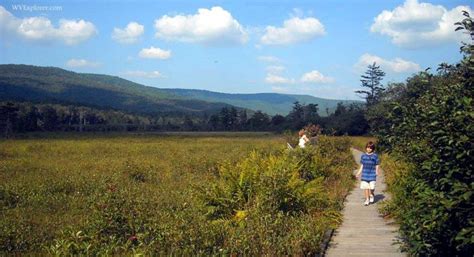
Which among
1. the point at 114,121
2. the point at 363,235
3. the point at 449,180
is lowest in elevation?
the point at 114,121

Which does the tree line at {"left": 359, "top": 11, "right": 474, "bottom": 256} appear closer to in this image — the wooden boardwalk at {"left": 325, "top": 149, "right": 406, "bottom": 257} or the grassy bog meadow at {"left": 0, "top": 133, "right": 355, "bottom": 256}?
the wooden boardwalk at {"left": 325, "top": 149, "right": 406, "bottom": 257}

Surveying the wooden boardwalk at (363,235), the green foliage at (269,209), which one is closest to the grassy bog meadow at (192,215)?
the green foliage at (269,209)

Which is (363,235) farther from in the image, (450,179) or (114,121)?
(114,121)

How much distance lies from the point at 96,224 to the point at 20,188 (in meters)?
6.88

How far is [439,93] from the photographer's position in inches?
232

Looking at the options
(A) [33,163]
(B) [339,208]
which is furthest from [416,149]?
(A) [33,163]

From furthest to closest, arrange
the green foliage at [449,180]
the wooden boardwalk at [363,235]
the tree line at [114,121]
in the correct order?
the tree line at [114,121] < the wooden boardwalk at [363,235] < the green foliage at [449,180]

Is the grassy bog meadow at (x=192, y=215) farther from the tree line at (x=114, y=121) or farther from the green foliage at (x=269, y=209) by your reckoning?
the tree line at (x=114, y=121)

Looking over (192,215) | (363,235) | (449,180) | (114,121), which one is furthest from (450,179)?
(114,121)

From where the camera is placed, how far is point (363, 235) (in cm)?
808

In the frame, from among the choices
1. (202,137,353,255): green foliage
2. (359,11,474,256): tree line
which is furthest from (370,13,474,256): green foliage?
(202,137,353,255): green foliage

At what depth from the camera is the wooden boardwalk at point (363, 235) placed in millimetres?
7027

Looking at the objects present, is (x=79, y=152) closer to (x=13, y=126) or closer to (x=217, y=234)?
(x=217, y=234)

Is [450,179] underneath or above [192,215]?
above
